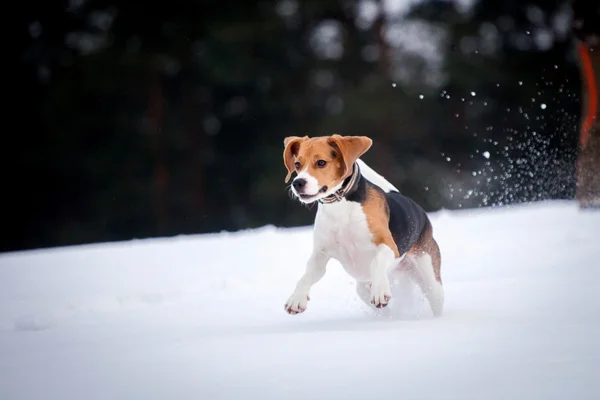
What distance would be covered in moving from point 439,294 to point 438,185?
13863 millimetres

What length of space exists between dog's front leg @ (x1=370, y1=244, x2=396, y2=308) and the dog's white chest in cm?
10

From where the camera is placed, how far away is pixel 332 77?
20.0m

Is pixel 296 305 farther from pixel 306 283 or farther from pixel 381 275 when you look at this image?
pixel 381 275

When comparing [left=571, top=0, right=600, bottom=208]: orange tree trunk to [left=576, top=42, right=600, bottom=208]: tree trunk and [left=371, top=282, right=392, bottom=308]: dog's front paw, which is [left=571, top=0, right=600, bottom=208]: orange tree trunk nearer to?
[left=576, top=42, right=600, bottom=208]: tree trunk

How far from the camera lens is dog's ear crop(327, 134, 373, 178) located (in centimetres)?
478

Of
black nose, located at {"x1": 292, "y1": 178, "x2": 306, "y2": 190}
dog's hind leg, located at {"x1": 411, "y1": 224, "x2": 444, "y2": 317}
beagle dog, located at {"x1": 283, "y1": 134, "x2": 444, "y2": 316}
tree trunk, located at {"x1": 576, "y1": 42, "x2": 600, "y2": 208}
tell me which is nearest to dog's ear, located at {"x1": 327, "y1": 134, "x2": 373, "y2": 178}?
beagle dog, located at {"x1": 283, "y1": 134, "x2": 444, "y2": 316}

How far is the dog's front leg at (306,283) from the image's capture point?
4555 mm

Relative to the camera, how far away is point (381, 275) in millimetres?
4586

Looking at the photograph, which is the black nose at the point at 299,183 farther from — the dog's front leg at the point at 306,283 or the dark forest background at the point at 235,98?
the dark forest background at the point at 235,98

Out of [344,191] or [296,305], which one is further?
[344,191]

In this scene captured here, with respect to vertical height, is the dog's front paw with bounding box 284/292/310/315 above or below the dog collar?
below

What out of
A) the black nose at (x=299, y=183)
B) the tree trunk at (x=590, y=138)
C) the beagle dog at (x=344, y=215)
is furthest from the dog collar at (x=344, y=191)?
the tree trunk at (x=590, y=138)

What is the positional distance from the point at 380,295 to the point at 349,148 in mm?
921

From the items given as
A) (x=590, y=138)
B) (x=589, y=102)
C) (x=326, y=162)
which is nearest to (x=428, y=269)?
(x=326, y=162)
